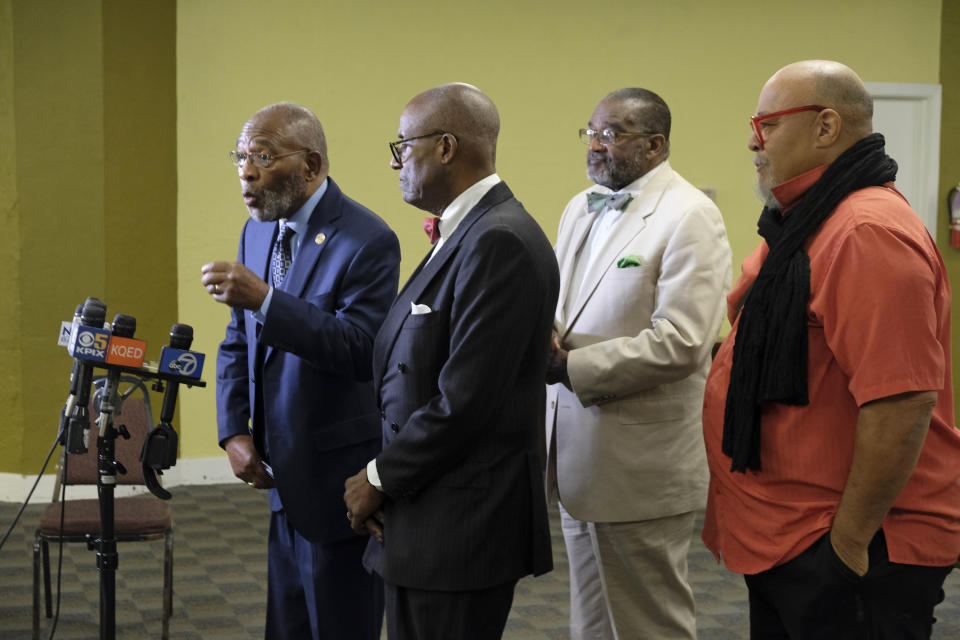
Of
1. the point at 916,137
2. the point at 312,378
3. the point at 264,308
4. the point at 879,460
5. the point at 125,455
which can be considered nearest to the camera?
the point at 879,460

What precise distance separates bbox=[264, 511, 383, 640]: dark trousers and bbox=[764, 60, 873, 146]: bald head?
1.42 m

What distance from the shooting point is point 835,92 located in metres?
1.84

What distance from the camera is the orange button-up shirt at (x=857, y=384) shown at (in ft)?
5.51

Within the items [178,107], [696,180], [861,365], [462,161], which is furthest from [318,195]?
[696,180]

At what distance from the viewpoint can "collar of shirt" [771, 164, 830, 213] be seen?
1875 mm

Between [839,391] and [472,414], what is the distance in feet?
2.13

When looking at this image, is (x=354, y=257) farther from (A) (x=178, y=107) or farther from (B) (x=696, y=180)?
(B) (x=696, y=180)

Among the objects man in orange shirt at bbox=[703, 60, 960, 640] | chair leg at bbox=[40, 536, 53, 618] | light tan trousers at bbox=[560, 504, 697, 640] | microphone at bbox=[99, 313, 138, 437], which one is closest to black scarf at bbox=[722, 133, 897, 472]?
man in orange shirt at bbox=[703, 60, 960, 640]

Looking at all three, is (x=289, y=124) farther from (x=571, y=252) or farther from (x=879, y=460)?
(x=879, y=460)

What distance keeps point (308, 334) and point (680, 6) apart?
5403mm

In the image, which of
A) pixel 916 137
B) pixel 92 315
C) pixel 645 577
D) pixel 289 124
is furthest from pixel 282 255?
pixel 916 137

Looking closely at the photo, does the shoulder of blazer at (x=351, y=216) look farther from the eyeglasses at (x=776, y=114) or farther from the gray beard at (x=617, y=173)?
the eyeglasses at (x=776, y=114)

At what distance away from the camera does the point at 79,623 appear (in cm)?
381

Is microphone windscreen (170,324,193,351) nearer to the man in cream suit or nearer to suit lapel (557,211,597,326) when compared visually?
the man in cream suit
